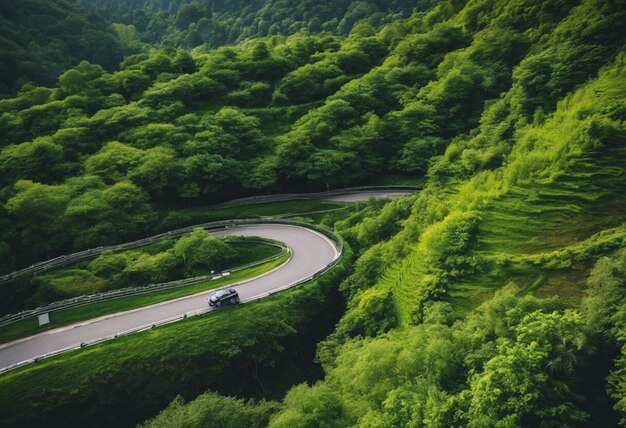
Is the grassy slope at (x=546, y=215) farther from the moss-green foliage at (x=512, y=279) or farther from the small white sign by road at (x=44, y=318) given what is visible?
the small white sign by road at (x=44, y=318)

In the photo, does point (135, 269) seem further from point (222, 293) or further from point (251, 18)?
point (251, 18)

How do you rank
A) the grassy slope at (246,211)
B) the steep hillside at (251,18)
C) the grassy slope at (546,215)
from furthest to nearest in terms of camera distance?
the steep hillside at (251,18), the grassy slope at (246,211), the grassy slope at (546,215)

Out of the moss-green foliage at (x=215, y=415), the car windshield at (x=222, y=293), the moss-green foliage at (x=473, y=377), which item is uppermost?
the car windshield at (x=222, y=293)

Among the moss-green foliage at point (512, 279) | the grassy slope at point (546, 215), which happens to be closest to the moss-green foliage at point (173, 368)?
the moss-green foliage at point (512, 279)

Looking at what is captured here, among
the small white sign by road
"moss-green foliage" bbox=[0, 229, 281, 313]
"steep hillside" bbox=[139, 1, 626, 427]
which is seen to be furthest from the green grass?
"steep hillside" bbox=[139, 1, 626, 427]

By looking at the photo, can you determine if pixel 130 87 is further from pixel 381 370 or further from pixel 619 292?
pixel 619 292

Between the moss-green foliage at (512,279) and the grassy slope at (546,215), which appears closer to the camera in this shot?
the moss-green foliage at (512,279)

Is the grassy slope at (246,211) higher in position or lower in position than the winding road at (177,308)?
higher

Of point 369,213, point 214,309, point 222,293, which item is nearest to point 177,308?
point 214,309

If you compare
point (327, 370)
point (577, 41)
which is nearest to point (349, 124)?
point (577, 41)
